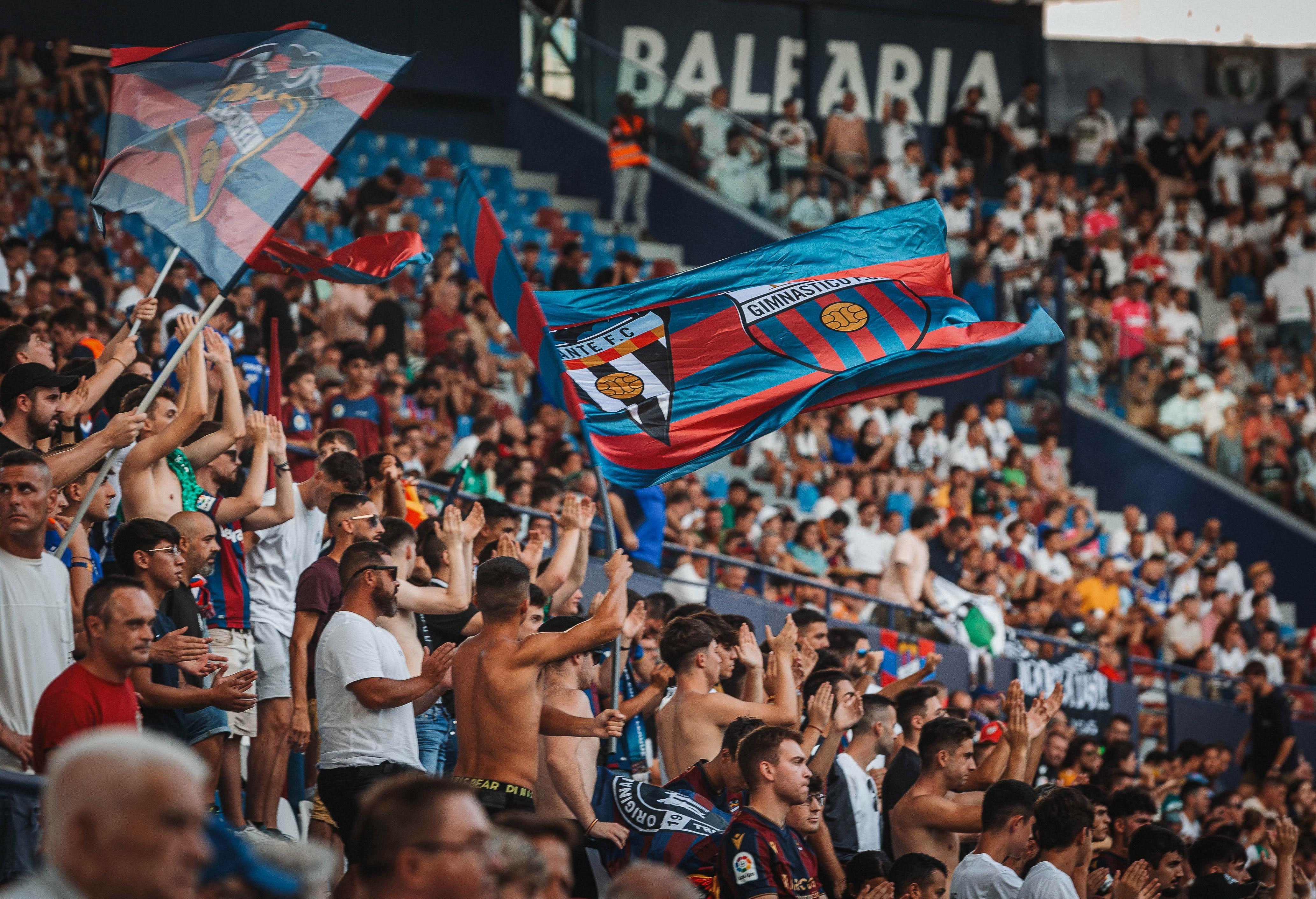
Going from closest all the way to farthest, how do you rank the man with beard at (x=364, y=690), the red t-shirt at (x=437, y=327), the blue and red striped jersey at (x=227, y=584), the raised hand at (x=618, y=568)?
the man with beard at (x=364, y=690), the raised hand at (x=618, y=568), the blue and red striped jersey at (x=227, y=584), the red t-shirt at (x=437, y=327)

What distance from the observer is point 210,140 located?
759 centimetres

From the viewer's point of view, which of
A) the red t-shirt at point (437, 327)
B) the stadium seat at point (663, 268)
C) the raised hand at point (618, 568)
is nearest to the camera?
the raised hand at point (618, 568)

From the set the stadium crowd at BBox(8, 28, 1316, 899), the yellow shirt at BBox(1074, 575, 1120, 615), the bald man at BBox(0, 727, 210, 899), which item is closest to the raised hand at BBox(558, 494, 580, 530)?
the stadium crowd at BBox(8, 28, 1316, 899)

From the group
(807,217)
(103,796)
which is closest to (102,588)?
(103,796)

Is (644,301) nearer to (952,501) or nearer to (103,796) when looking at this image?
(103,796)

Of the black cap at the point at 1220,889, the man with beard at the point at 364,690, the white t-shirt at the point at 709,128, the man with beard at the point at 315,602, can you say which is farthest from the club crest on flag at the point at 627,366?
the white t-shirt at the point at 709,128

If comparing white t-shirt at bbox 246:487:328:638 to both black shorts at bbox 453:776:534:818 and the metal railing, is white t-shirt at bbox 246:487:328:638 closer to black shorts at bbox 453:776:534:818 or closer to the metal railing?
black shorts at bbox 453:776:534:818

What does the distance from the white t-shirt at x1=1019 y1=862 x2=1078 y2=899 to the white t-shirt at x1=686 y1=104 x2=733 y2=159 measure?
563 inches

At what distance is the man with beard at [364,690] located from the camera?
6246 millimetres

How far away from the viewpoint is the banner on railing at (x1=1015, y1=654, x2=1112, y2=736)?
1423 cm

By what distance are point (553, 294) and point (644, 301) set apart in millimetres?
509

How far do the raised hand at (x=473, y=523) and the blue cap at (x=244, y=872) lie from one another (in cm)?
505

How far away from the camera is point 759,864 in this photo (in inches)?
245

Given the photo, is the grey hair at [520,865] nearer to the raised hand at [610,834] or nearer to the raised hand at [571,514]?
the raised hand at [610,834]
